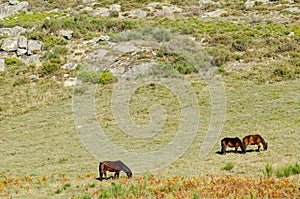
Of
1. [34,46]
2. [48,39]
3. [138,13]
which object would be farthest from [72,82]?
[138,13]

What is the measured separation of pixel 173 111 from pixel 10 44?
80.3ft

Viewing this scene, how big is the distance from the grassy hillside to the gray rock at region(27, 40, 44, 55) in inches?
33.5

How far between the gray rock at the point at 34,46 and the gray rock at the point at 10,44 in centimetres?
141

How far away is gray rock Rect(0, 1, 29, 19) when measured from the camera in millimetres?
63222

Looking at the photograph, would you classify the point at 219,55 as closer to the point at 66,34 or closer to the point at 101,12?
the point at 66,34

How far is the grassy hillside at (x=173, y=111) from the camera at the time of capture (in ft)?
35.7

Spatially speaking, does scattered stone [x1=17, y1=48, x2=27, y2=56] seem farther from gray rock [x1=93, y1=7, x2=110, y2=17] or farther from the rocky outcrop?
gray rock [x1=93, y1=7, x2=110, y2=17]

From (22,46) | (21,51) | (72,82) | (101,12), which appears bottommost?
(72,82)

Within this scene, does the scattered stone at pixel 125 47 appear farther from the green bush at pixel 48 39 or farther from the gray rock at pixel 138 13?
the gray rock at pixel 138 13

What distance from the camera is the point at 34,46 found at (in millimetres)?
43906

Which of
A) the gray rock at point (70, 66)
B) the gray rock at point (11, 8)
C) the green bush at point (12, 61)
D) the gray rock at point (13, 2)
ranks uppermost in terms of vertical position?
the gray rock at point (13, 2)

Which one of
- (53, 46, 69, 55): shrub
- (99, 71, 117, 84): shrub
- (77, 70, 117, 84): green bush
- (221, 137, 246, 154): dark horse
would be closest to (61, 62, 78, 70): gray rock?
(77, 70, 117, 84): green bush

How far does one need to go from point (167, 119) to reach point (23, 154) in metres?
8.79

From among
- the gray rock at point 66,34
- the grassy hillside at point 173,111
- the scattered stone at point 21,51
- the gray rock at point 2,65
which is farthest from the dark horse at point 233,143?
the gray rock at point 66,34
